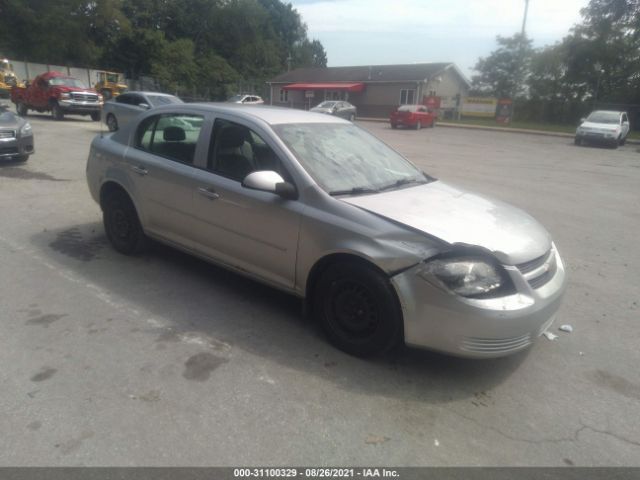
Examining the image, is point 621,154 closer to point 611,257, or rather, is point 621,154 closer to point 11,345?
point 611,257

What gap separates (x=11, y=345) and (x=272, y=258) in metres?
1.94

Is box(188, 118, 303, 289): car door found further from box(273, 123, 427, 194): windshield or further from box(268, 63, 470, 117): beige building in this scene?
box(268, 63, 470, 117): beige building

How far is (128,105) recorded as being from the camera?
1736 cm

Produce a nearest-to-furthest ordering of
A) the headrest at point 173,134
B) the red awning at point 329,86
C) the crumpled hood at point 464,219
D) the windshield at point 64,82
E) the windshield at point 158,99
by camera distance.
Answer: the crumpled hood at point 464,219 → the headrest at point 173,134 → the windshield at point 158,99 → the windshield at point 64,82 → the red awning at point 329,86

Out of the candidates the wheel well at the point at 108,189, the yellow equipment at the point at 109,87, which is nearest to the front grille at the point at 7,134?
the wheel well at the point at 108,189

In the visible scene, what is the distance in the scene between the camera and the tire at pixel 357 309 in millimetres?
3287

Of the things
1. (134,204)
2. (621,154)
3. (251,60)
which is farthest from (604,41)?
(134,204)

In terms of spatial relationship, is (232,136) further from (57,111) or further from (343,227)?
(57,111)

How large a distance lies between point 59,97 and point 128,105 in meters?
6.05

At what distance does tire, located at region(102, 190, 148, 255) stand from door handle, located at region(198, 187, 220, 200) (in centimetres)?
118

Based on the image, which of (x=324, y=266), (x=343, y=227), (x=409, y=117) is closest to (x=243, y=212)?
(x=324, y=266)

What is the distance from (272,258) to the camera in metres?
3.89

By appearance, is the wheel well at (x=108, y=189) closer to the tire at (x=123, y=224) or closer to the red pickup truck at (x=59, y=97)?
the tire at (x=123, y=224)

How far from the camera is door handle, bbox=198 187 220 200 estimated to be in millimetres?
4205
